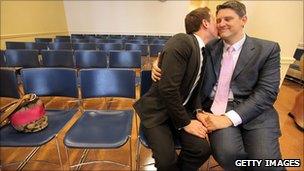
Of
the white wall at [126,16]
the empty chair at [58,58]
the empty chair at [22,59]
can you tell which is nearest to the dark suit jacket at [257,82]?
the empty chair at [58,58]

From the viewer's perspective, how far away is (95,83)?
212 centimetres

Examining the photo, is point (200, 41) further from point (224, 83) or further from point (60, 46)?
point (60, 46)

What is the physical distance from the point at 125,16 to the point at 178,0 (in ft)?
8.53

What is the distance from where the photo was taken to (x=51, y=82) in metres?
2.14

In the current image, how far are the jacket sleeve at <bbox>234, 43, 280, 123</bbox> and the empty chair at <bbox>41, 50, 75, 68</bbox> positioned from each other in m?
2.83

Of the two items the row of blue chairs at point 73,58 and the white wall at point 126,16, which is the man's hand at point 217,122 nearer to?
the row of blue chairs at point 73,58

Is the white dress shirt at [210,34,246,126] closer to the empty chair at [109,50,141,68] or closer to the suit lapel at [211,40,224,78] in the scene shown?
the suit lapel at [211,40,224,78]

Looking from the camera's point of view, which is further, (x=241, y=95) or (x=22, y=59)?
(x=22, y=59)

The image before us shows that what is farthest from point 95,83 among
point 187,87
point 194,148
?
point 194,148

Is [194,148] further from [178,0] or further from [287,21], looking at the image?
[178,0]

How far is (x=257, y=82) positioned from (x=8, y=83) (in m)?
2.36

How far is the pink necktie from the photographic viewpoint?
1.64 meters

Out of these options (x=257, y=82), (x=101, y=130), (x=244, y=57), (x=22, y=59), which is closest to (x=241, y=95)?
(x=257, y=82)

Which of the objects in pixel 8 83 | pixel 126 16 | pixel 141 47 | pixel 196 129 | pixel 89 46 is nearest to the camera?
pixel 196 129
